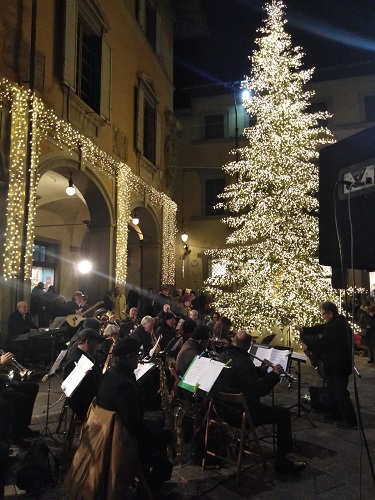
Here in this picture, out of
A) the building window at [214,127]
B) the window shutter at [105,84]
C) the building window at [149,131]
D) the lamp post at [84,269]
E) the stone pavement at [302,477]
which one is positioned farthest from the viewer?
the building window at [214,127]

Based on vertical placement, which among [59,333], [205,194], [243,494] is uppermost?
[205,194]

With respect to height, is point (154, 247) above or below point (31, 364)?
above

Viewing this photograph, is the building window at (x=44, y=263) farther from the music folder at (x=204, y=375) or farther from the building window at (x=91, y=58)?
the music folder at (x=204, y=375)

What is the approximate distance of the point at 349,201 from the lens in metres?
2.84

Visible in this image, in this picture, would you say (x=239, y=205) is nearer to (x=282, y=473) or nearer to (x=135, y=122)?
(x=135, y=122)

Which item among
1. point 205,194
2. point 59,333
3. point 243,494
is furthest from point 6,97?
point 205,194

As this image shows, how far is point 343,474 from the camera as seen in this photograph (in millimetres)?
4566

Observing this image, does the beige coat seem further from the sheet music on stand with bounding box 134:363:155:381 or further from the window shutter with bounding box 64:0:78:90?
the window shutter with bounding box 64:0:78:90

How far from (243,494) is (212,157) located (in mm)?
19638

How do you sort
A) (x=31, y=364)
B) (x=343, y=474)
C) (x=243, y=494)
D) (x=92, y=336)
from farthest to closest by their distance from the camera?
(x=31, y=364) → (x=92, y=336) → (x=343, y=474) → (x=243, y=494)

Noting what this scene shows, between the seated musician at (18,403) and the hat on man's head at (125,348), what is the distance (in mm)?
1784

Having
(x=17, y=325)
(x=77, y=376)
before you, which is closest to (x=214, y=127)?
(x=17, y=325)

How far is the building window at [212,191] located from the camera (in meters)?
22.1

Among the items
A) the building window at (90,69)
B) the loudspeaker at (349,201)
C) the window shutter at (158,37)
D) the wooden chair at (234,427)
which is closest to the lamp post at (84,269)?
the building window at (90,69)
